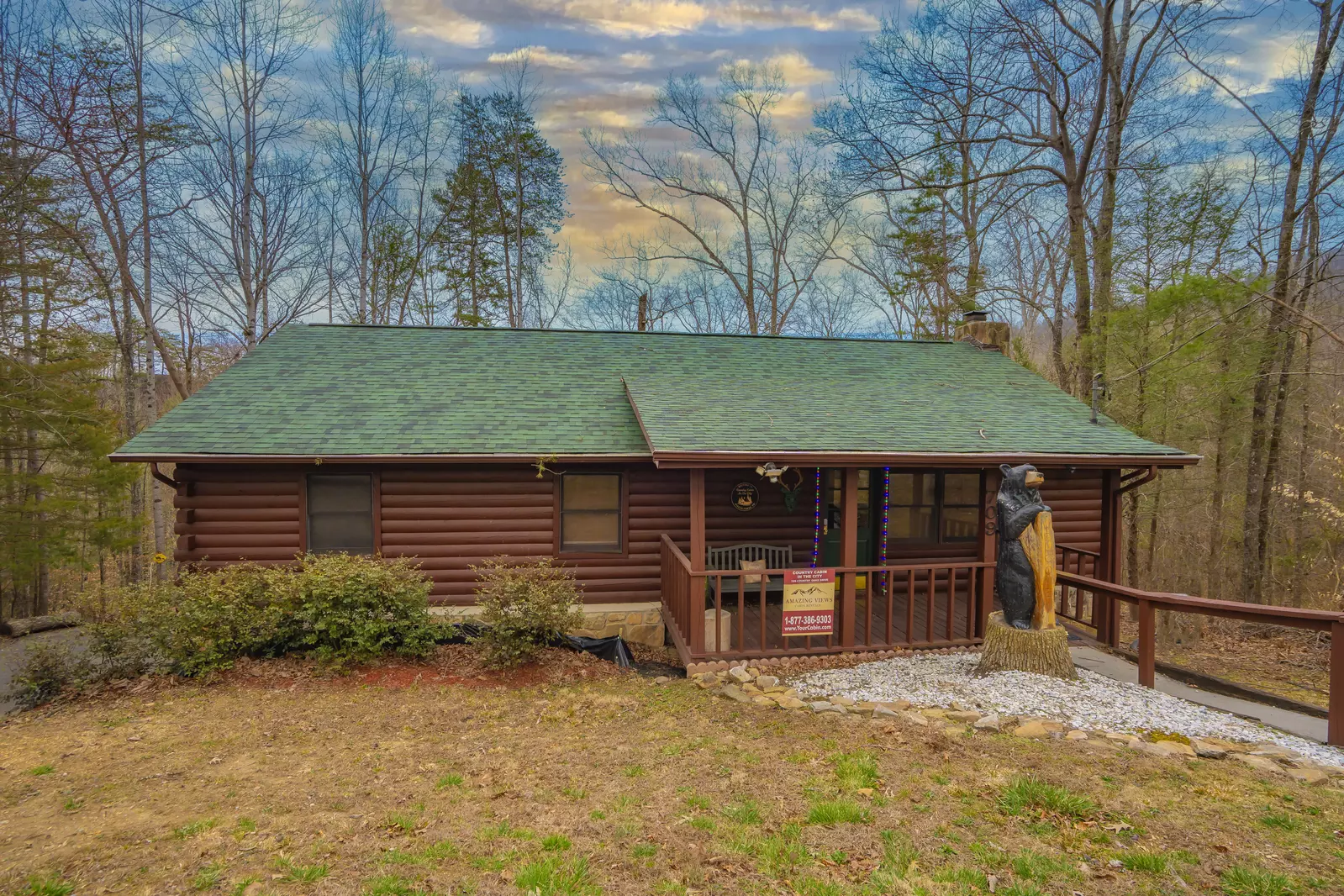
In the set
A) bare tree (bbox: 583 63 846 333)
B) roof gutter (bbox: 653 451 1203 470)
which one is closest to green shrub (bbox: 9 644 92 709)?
roof gutter (bbox: 653 451 1203 470)

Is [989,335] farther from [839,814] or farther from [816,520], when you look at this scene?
[839,814]

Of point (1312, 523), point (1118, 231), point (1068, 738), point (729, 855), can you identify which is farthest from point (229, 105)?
point (1312, 523)

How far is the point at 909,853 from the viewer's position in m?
3.38

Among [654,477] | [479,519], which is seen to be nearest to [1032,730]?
[654,477]

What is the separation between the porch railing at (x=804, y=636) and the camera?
6.81 m

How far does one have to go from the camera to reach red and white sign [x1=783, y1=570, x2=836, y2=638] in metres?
6.76

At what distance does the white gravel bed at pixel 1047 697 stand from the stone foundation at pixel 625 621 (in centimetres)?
289

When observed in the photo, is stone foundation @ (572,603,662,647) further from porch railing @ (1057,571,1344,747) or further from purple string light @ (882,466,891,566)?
porch railing @ (1057,571,1344,747)

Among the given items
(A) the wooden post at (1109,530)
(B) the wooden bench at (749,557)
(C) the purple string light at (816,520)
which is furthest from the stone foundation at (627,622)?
(A) the wooden post at (1109,530)

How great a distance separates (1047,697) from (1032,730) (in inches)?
32.2

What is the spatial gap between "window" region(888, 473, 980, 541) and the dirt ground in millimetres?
4976

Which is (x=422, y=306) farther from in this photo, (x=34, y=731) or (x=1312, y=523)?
(x=1312, y=523)

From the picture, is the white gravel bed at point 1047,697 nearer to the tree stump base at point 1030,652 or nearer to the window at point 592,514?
the tree stump base at point 1030,652

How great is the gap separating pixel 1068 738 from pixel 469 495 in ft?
23.9
